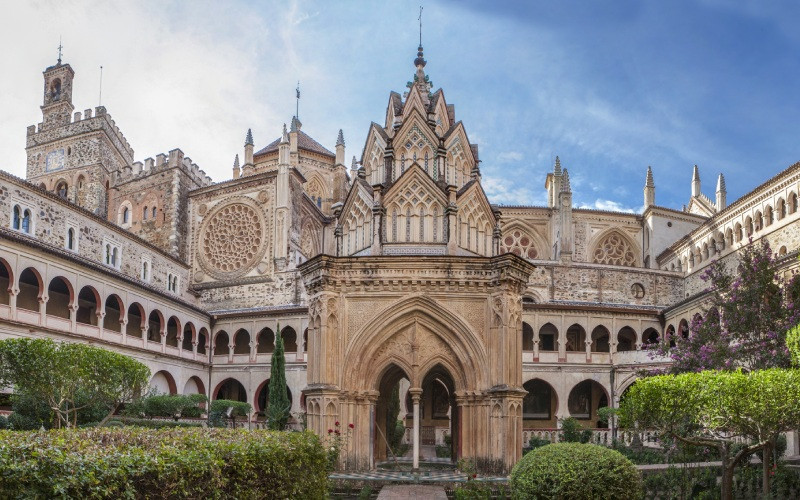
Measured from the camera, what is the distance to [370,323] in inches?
746

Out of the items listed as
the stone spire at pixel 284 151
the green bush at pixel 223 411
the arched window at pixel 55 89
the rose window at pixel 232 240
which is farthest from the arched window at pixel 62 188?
the green bush at pixel 223 411

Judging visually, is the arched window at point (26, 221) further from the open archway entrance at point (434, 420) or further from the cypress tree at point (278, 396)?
the open archway entrance at point (434, 420)

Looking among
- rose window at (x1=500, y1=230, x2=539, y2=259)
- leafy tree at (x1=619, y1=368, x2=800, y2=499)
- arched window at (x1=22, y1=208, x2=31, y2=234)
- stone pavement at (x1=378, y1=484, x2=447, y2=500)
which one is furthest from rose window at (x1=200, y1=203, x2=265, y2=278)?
leafy tree at (x1=619, y1=368, x2=800, y2=499)

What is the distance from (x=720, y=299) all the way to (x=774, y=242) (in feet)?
49.0

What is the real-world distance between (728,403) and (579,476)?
10.9 feet

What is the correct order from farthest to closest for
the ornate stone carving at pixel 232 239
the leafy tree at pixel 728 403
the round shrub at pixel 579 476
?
the ornate stone carving at pixel 232 239 → the leafy tree at pixel 728 403 → the round shrub at pixel 579 476

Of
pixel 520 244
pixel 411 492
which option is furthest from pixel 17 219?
pixel 520 244

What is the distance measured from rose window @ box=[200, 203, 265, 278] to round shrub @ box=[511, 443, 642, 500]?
36.2 m

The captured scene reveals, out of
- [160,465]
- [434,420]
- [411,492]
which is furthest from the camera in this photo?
[434,420]

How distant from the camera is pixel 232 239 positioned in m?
48.9

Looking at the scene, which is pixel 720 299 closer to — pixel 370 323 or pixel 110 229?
pixel 370 323

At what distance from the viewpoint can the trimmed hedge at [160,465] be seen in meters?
7.24

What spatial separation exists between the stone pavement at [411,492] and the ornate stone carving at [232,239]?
1263 inches

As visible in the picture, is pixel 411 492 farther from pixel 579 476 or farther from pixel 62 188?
pixel 62 188
